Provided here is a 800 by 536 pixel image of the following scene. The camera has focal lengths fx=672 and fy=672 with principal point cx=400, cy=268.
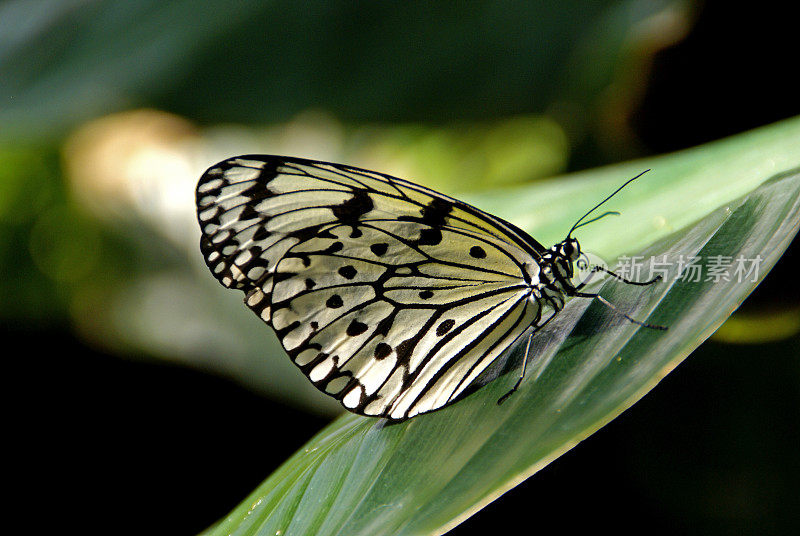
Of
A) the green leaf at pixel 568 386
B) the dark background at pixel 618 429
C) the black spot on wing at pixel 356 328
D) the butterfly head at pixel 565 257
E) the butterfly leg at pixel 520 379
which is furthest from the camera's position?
the dark background at pixel 618 429

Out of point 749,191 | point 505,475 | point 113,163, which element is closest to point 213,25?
point 113,163

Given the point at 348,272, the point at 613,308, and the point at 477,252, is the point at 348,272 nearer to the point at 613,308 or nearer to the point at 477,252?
the point at 477,252

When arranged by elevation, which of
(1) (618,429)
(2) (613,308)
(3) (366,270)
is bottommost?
(1) (618,429)

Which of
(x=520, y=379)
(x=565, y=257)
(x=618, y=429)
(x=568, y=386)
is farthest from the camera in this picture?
(x=618, y=429)

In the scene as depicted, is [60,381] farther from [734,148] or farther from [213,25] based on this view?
[734,148]

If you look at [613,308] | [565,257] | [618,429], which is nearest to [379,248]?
[565,257]

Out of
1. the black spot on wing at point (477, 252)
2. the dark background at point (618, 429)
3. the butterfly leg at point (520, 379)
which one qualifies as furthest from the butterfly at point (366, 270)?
the dark background at point (618, 429)

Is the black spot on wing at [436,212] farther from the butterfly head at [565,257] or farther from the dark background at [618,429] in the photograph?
the dark background at [618,429]

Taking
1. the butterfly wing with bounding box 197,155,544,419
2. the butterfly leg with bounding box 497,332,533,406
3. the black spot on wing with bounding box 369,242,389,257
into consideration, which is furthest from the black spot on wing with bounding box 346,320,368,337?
the butterfly leg with bounding box 497,332,533,406
